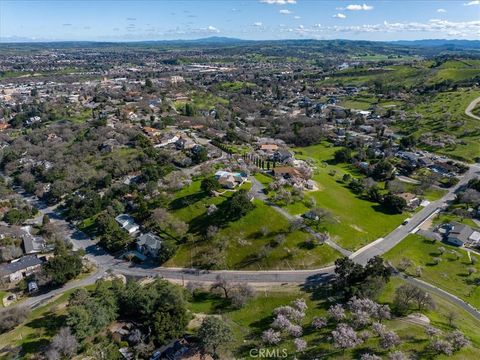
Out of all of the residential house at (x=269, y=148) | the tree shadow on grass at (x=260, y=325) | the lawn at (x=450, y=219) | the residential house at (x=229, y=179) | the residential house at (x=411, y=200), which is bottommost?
the tree shadow on grass at (x=260, y=325)

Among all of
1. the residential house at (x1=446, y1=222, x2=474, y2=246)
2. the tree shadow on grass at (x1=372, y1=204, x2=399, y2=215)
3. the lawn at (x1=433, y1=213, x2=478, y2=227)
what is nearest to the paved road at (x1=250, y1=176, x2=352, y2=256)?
the tree shadow on grass at (x1=372, y1=204, x2=399, y2=215)

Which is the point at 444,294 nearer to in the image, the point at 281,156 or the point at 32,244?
the point at 281,156

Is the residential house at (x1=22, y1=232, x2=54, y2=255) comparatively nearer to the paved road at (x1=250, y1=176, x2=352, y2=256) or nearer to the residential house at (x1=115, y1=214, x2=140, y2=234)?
the residential house at (x1=115, y1=214, x2=140, y2=234)

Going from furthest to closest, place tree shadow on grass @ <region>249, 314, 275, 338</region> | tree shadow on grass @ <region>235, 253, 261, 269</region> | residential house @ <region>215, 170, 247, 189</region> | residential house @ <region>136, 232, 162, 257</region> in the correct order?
residential house @ <region>215, 170, 247, 189</region>
residential house @ <region>136, 232, 162, 257</region>
tree shadow on grass @ <region>235, 253, 261, 269</region>
tree shadow on grass @ <region>249, 314, 275, 338</region>

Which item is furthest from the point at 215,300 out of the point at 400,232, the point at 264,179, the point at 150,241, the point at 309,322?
the point at 400,232

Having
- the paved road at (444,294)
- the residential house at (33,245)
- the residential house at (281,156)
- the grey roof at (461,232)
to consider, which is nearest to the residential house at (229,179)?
the residential house at (281,156)

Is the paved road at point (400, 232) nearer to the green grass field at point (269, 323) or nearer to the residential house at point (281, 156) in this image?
the green grass field at point (269, 323)

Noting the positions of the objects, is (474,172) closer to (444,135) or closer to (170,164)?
(444,135)
